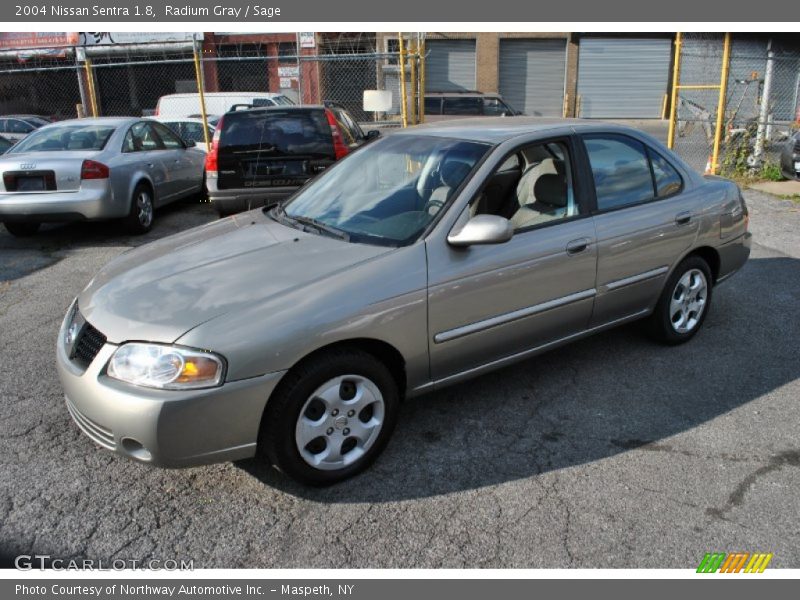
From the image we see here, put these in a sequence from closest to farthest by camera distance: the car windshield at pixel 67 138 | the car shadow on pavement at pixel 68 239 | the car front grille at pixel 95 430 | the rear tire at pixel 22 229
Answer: the car front grille at pixel 95 430 < the car shadow on pavement at pixel 68 239 < the car windshield at pixel 67 138 < the rear tire at pixel 22 229

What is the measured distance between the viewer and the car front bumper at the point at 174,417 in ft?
9.00

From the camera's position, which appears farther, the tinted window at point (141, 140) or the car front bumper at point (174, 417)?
the tinted window at point (141, 140)


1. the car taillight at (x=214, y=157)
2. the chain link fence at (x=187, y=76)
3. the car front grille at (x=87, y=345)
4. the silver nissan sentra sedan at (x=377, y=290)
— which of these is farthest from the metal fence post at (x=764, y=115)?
the chain link fence at (x=187, y=76)

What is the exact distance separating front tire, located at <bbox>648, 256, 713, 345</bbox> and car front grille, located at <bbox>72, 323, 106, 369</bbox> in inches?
139

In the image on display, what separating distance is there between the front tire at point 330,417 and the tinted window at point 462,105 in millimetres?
16029

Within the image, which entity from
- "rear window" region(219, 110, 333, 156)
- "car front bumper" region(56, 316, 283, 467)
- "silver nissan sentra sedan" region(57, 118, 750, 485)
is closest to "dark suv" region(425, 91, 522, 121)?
"rear window" region(219, 110, 333, 156)

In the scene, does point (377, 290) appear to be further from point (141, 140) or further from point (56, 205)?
point (141, 140)

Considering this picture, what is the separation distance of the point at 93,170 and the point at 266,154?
6.61 feet

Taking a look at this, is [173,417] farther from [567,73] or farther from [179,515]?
[567,73]

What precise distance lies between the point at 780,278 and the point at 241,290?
17.9 feet

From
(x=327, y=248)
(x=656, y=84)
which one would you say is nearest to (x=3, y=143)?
(x=327, y=248)

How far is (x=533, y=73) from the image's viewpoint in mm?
31016

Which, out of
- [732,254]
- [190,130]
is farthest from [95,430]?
[190,130]

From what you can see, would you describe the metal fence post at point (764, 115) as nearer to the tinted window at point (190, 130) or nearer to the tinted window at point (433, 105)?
the tinted window at point (433, 105)
